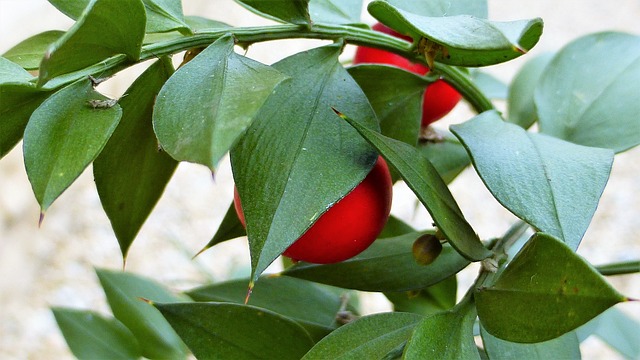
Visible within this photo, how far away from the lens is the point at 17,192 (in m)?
2.22

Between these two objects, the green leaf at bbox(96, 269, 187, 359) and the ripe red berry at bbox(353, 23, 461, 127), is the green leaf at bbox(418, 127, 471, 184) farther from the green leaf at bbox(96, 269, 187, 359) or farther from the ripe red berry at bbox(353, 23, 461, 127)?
the green leaf at bbox(96, 269, 187, 359)

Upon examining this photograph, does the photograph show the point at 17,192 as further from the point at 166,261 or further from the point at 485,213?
the point at 485,213

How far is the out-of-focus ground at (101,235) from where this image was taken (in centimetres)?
218

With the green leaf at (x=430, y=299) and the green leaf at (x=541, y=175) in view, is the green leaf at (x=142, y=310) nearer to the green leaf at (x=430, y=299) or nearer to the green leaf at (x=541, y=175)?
the green leaf at (x=430, y=299)

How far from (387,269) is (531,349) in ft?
0.35

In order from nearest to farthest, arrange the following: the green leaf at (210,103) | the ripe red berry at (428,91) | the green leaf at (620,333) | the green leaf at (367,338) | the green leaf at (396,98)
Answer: the green leaf at (210,103) → the green leaf at (367,338) → the green leaf at (396,98) → the ripe red berry at (428,91) → the green leaf at (620,333)

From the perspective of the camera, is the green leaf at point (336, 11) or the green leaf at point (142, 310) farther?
the green leaf at point (142, 310)

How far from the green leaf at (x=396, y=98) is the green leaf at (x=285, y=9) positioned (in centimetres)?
9

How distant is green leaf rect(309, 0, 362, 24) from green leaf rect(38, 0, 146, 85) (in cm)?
17

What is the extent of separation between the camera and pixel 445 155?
2.18 feet

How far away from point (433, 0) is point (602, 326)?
450 mm

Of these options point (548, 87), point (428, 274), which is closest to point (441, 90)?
point (548, 87)

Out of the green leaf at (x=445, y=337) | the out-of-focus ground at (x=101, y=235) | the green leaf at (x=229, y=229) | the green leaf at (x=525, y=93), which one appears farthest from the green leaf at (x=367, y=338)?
the out-of-focus ground at (x=101, y=235)

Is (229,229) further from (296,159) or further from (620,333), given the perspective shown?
(620,333)
